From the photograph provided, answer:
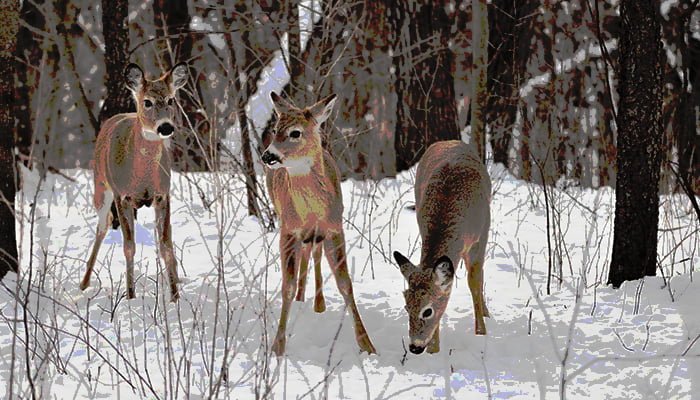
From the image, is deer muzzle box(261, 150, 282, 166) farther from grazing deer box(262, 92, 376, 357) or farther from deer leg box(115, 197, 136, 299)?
deer leg box(115, 197, 136, 299)

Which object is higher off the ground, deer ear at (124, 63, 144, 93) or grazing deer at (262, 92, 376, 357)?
deer ear at (124, 63, 144, 93)

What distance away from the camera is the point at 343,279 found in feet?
16.7

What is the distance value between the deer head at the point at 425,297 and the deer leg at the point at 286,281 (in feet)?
2.01

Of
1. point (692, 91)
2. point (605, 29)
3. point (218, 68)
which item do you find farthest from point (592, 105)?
point (218, 68)

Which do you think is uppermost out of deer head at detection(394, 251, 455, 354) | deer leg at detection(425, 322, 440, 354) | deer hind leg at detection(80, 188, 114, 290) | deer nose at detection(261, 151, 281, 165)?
deer nose at detection(261, 151, 281, 165)

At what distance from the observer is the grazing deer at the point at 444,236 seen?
4777 mm

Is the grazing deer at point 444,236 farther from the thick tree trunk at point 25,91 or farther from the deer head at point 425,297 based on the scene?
the thick tree trunk at point 25,91

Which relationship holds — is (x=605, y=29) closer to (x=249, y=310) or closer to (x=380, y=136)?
(x=380, y=136)

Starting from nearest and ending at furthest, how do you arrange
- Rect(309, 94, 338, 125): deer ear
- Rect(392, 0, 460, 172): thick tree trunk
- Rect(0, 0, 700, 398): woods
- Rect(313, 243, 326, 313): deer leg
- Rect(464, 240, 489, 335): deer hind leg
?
Rect(0, 0, 700, 398): woods → Rect(309, 94, 338, 125): deer ear → Rect(464, 240, 489, 335): deer hind leg → Rect(313, 243, 326, 313): deer leg → Rect(392, 0, 460, 172): thick tree trunk

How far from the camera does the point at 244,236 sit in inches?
353

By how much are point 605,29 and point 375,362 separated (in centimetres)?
1307

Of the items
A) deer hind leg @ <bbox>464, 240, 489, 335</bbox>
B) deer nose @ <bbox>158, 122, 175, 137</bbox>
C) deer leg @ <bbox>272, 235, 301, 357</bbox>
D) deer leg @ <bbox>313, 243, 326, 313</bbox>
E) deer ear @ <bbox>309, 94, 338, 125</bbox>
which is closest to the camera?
deer leg @ <bbox>272, 235, 301, 357</bbox>

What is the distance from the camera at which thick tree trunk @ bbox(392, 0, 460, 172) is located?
48.1 feet

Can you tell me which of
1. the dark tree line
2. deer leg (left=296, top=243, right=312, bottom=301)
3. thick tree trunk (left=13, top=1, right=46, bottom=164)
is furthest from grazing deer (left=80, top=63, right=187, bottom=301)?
thick tree trunk (left=13, top=1, right=46, bottom=164)
